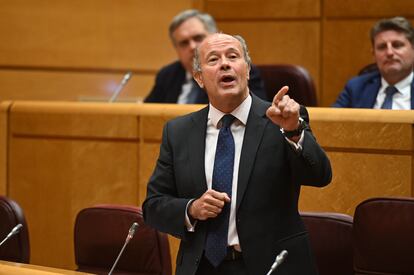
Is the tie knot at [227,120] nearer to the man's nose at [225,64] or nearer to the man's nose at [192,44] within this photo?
the man's nose at [225,64]

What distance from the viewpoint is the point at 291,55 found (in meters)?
3.81

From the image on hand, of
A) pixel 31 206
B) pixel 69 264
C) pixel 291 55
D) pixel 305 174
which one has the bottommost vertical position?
pixel 69 264

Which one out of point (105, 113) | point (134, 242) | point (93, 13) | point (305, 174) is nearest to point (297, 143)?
point (305, 174)

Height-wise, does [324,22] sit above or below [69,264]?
above

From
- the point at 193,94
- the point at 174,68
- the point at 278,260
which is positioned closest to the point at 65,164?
the point at 193,94

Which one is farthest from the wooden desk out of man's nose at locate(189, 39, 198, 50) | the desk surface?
the desk surface

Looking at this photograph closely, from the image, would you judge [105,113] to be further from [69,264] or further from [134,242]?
[134,242]

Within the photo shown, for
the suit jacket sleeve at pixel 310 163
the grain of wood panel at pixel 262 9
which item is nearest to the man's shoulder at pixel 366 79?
the grain of wood panel at pixel 262 9

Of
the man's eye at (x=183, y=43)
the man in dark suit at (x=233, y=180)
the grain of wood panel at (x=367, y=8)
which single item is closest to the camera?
the man in dark suit at (x=233, y=180)

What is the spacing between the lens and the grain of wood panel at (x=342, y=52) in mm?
3668

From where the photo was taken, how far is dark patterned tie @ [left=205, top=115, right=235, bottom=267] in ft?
5.52

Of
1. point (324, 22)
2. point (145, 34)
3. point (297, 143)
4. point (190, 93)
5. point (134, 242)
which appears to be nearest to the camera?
point (297, 143)

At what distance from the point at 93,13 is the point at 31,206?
131 centimetres

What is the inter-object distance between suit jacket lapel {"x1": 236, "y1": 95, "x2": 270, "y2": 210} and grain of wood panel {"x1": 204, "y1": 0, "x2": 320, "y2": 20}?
2085 mm
